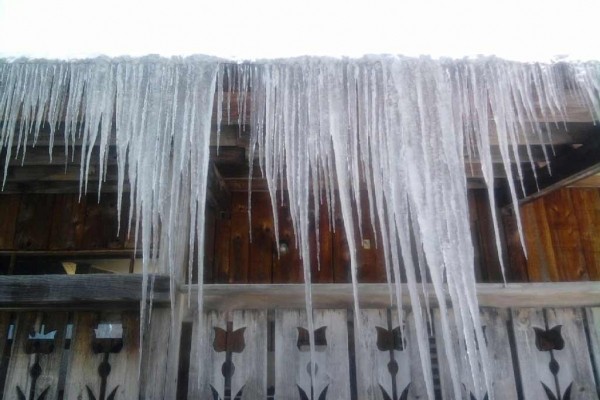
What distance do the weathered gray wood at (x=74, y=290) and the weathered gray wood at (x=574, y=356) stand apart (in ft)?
8.45

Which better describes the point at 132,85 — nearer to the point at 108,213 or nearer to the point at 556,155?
the point at 108,213

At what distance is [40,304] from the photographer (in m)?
3.08

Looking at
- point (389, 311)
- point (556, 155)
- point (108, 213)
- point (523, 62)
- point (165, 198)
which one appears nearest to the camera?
point (523, 62)

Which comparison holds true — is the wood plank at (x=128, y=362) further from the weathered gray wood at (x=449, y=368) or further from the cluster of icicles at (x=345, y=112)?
the weathered gray wood at (x=449, y=368)

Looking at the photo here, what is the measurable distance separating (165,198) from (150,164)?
269 mm

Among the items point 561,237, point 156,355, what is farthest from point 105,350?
point 561,237

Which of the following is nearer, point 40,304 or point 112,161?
point 40,304

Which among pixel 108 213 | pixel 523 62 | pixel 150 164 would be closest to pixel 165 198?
pixel 150 164

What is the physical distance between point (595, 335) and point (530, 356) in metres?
0.49

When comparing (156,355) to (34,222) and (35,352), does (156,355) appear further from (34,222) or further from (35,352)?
(34,222)

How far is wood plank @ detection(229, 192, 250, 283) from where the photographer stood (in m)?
5.17

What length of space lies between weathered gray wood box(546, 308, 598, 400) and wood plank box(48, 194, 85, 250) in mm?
4522

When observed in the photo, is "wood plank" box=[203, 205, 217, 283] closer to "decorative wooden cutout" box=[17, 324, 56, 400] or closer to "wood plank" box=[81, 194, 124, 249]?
"wood plank" box=[81, 194, 124, 249]

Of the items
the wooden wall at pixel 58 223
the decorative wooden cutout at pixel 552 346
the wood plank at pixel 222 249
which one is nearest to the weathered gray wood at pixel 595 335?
the decorative wooden cutout at pixel 552 346
